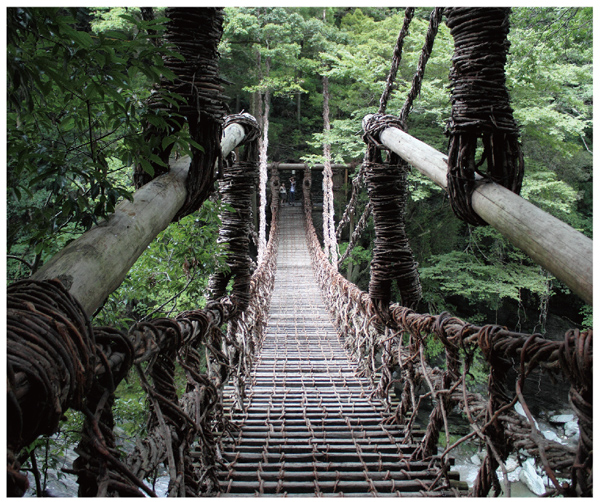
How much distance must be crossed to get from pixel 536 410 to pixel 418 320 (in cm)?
802

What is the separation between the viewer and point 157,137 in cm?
106

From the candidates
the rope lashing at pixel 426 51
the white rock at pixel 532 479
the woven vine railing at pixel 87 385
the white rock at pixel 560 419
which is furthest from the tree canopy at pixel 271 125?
the white rock at pixel 532 479

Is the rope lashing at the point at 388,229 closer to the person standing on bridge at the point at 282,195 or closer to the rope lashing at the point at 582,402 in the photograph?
the rope lashing at the point at 582,402

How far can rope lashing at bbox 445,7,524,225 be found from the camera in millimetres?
1158

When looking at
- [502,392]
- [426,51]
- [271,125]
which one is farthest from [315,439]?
[271,125]

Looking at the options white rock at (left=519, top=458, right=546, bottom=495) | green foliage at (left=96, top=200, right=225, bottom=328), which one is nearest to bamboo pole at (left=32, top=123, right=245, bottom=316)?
green foliage at (left=96, top=200, right=225, bottom=328)

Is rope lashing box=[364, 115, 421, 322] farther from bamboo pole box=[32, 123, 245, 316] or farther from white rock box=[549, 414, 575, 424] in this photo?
white rock box=[549, 414, 575, 424]

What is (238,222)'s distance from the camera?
2.35m

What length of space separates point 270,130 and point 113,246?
40.9ft

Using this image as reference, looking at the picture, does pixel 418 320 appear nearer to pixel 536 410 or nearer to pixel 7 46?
pixel 7 46

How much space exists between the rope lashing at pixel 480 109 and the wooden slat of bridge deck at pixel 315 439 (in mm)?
922

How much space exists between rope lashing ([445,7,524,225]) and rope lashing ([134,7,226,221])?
2.41ft

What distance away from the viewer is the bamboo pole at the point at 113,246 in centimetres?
70

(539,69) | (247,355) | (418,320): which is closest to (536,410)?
(539,69)
